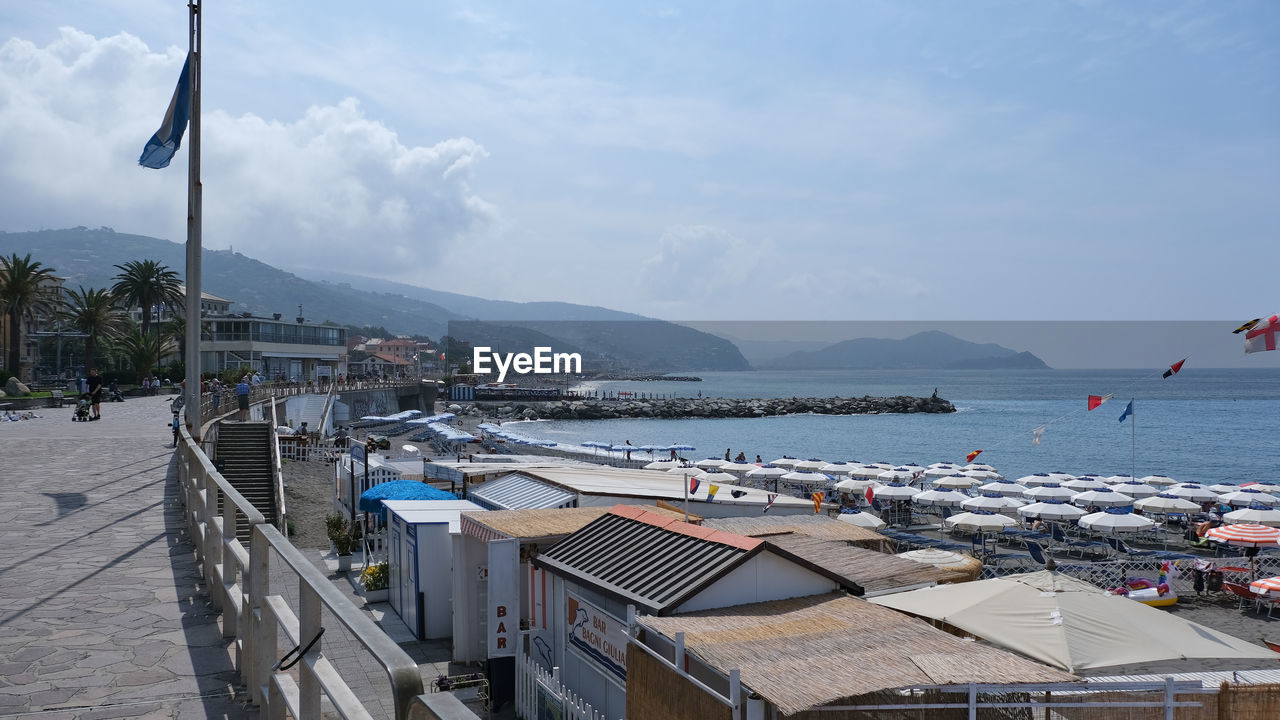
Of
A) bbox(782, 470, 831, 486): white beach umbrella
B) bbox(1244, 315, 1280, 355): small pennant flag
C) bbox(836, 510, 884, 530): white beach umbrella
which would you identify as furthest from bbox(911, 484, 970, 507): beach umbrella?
bbox(1244, 315, 1280, 355): small pennant flag

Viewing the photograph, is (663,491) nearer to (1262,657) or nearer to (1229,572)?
(1262,657)

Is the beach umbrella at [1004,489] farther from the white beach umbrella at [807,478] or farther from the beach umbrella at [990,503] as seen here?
the white beach umbrella at [807,478]

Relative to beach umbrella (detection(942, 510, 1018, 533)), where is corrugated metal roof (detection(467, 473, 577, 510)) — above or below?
above

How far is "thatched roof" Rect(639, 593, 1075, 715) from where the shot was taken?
21.6 ft

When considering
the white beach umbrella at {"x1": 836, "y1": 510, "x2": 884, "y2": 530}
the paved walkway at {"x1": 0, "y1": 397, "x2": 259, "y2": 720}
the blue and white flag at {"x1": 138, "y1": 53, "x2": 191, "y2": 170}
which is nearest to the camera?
the paved walkway at {"x1": 0, "y1": 397, "x2": 259, "y2": 720}

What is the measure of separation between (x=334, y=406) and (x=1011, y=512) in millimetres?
48622

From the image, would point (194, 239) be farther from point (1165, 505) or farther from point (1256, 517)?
point (1165, 505)

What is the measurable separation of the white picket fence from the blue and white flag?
10303 millimetres

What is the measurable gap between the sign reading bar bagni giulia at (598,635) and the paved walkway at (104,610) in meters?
4.32

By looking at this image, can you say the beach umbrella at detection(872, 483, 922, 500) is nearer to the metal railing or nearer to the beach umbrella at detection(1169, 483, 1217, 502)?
the beach umbrella at detection(1169, 483, 1217, 502)

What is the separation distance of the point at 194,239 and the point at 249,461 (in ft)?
37.5

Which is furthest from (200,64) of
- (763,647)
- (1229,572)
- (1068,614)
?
(1229,572)

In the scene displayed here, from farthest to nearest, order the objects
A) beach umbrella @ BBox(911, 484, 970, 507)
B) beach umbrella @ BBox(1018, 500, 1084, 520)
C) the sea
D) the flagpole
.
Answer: the sea, beach umbrella @ BBox(911, 484, 970, 507), beach umbrella @ BBox(1018, 500, 1084, 520), the flagpole

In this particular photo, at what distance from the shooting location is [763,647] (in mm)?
7383
